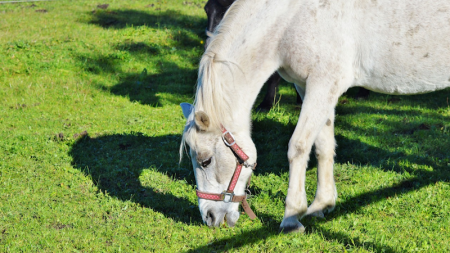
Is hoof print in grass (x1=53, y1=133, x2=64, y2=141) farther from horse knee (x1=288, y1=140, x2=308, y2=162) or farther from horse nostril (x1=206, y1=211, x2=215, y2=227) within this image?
horse knee (x1=288, y1=140, x2=308, y2=162)

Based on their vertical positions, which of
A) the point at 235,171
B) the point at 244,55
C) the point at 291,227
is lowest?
the point at 291,227

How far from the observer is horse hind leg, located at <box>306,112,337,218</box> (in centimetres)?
388

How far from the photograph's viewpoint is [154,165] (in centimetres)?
498

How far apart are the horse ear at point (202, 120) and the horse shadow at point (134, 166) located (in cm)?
95

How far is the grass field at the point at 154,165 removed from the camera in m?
3.46

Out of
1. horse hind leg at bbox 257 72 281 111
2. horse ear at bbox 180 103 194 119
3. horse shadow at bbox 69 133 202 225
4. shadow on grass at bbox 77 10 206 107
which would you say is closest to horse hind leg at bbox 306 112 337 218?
horse shadow at bbox 69 133 202 225

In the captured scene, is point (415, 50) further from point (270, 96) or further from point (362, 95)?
point (362, 95)

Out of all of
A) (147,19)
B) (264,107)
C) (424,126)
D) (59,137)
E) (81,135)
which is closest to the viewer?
(424,126)

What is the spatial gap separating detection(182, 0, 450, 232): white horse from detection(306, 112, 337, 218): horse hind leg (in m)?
0.50

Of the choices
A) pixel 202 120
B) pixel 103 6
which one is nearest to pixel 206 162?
pixel 202 120

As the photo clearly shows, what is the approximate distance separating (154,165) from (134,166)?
0.82 feet

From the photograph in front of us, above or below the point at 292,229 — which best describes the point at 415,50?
above

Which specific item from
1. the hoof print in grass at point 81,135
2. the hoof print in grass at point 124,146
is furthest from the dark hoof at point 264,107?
the hoof print in grass at point 81,135

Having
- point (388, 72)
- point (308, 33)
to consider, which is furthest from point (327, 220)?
point (308, 33)
